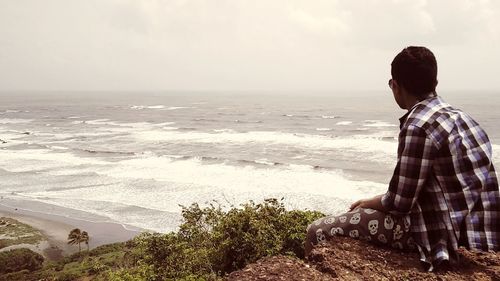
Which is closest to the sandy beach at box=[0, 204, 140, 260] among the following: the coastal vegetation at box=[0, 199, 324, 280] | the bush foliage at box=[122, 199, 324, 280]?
the coastal vegetation at box=[0, 199, 324, 280]

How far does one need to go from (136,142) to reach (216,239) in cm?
4994

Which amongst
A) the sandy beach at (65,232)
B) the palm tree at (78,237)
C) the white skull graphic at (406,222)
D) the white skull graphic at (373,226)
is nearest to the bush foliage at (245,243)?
the white skull graphic at (373,226)

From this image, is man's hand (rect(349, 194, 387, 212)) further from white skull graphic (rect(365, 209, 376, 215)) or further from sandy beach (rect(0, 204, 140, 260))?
sandy beach (rect(0, 204, 140, 260))

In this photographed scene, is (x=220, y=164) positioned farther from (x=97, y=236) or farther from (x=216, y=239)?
(x=216, y=239)

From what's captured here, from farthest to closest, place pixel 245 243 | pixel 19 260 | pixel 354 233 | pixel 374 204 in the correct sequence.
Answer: pixel 19 260, pixel 245 243, pixel 354 233, pixel 374 204

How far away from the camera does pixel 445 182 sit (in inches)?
127

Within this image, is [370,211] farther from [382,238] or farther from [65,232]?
[65,232]

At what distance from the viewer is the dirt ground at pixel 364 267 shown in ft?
11.9

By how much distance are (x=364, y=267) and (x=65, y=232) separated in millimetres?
24392

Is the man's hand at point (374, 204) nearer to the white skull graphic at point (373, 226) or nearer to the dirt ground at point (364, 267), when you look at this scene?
the white skull graphic at point (373, 226)

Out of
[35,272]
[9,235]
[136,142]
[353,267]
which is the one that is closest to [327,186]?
[35,272]

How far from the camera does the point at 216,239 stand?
8.05 metres

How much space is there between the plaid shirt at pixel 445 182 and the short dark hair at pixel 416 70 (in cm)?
11

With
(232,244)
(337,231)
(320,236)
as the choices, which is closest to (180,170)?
(232,244)
